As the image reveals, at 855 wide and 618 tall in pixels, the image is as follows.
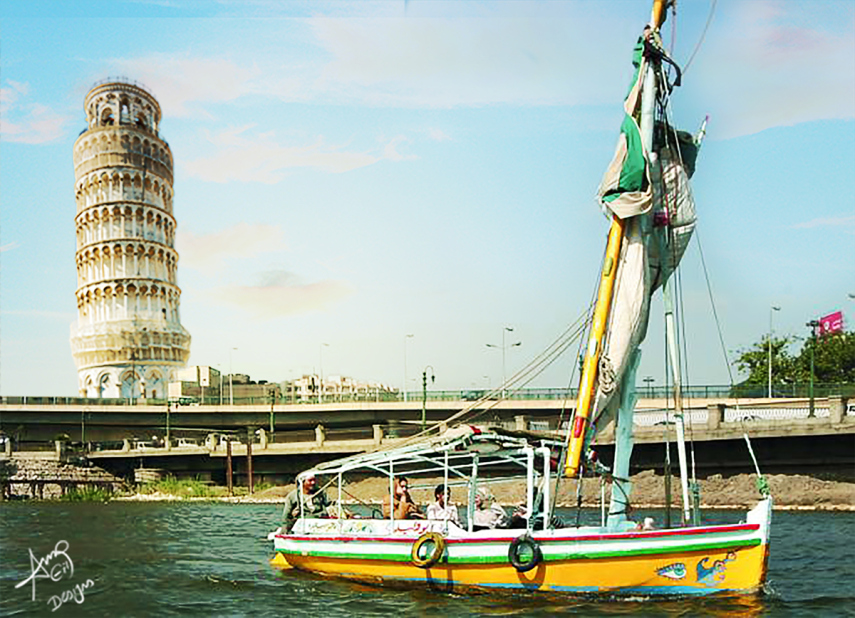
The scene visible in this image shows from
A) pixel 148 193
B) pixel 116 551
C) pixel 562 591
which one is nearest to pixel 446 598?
pixel 562 591

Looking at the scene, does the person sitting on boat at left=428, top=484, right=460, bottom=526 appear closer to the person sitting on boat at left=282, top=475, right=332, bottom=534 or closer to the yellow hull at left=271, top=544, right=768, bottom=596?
the yellow hull at left=271, top=544, right=768, bottom=596

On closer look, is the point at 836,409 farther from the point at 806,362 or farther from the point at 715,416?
the point at 806,362

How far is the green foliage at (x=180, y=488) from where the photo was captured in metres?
67.3

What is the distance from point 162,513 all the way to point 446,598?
111 ft

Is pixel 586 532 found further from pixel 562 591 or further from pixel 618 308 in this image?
pixel 618 308

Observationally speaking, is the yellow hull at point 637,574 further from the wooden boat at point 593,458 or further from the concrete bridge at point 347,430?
the concrete bridge at point 347,430

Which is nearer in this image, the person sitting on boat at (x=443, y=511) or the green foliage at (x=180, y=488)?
the person sitting on boat at (x=443, y=511)

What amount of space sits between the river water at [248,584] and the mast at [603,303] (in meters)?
4.56

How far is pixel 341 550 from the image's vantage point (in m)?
25.2

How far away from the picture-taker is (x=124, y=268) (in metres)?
130

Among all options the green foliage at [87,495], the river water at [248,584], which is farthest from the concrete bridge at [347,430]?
the river water at [248,584]

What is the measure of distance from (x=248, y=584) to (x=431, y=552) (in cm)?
599
